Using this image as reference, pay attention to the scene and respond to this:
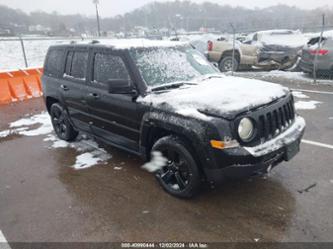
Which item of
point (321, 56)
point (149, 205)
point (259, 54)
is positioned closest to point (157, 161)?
point (149, 205)

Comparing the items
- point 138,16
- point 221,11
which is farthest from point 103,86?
point 221,11

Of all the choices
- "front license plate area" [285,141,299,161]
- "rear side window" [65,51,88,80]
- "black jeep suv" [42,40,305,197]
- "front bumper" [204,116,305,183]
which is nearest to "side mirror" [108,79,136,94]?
"black jeep suv" [42,40,305,197]

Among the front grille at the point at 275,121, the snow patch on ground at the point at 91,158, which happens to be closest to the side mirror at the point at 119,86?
the snow patch on ground at the point at 91,158

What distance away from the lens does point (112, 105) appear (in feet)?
14.2

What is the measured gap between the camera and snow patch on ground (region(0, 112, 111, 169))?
16.6 ft

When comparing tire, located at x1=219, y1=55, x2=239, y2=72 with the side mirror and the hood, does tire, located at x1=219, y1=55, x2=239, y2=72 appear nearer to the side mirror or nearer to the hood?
the hood

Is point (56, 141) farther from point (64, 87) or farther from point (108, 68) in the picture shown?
point (108, 68)

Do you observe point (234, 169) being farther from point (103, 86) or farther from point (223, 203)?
point (103, 86)

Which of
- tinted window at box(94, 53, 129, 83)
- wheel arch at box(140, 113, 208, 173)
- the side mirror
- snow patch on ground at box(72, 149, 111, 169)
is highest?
tinted window at box(94, 53, 129, 83)

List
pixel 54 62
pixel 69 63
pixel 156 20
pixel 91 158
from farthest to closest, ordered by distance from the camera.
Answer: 1. pixel 156 20
2. pixel 54 62
3. pixel 69 63
4. pixel 91 158

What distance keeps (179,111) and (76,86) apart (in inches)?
90.4

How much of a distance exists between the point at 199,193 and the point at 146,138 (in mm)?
955

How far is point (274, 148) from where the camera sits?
333cm

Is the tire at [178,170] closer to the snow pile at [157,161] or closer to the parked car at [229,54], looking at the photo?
the snow pile at [157,161]
